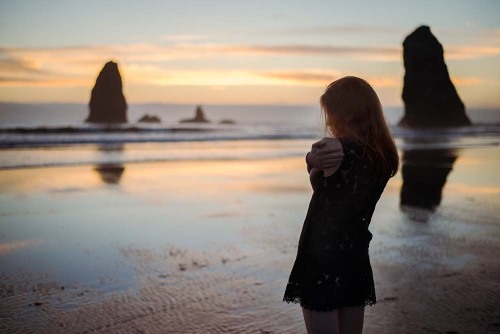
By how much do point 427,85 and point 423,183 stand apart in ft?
292

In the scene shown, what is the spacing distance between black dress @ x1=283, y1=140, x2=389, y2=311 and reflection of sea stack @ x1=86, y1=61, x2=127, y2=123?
369 ft

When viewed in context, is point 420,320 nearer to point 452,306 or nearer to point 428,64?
point 452,306

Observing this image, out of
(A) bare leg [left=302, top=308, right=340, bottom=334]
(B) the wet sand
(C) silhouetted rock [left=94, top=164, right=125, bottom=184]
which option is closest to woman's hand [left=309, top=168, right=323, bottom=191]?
(A) bare leg [left=302, top=308, right=340, bottom=334]

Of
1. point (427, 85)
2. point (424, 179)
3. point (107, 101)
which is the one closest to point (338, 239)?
point (424, 179)

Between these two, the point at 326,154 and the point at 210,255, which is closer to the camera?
the point at 326,154

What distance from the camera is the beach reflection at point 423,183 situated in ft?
28.3

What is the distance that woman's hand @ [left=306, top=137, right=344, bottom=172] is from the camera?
2.18 meters

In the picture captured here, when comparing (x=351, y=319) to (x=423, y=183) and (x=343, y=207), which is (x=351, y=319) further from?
(x=423, y=183)

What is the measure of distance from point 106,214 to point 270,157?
37.3 ft

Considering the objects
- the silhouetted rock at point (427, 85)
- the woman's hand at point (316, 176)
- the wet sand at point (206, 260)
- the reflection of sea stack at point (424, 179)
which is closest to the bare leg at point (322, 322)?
the woman's hand at point (316, 176)

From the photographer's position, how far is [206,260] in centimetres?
542

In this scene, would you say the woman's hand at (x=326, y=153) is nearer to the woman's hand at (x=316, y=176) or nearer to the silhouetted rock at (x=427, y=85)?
the woman's hand at (x=316, y=176)

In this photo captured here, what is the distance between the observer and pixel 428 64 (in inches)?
3691

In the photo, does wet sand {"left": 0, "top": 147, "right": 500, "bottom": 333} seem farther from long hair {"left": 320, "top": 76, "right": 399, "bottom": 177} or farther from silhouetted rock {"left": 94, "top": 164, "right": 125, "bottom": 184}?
long hair {"left": 320, "top": 76, "right": 399, "bottom": 177}
